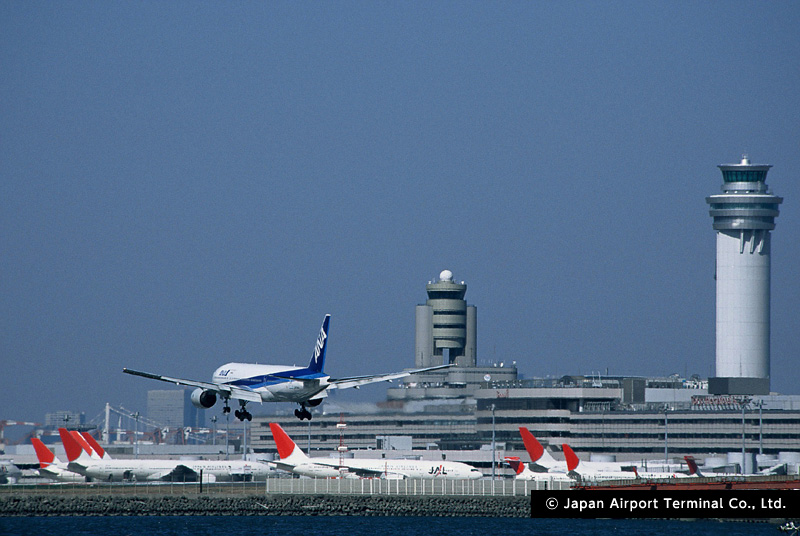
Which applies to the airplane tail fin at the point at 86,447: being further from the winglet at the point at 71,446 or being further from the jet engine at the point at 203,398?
the jet engine at the point at 203,398

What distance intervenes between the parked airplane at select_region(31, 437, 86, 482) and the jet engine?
63716 millimetres

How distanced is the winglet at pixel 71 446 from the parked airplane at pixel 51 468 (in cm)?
257

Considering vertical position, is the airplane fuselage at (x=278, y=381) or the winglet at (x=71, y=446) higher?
the airplane fuselage at (x=278, y=381)

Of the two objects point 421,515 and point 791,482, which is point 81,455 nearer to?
point 421,515

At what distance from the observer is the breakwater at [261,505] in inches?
5871

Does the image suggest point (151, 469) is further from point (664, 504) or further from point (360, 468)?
point (664, 504)

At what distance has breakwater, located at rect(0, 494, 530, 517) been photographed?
489ft

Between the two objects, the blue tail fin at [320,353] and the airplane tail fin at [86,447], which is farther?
the airplane tail fin at [86,447]

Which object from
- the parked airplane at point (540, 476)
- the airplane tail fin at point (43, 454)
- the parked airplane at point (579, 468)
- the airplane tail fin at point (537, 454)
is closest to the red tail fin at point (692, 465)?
the parked airplane at point (579, 468)

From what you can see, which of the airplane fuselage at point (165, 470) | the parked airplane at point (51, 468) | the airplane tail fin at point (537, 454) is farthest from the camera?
the airplane fuselage at point (165, 470)

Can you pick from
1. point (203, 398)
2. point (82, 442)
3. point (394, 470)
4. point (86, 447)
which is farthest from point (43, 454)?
point (203, 398)

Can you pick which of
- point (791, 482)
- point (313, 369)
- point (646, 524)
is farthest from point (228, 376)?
point (791, 482)

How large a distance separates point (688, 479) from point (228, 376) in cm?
6318

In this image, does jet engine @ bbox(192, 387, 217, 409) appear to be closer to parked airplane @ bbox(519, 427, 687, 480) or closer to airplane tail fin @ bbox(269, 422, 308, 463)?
airplane tail fin @ bbox(269, 422, 308, 463)
